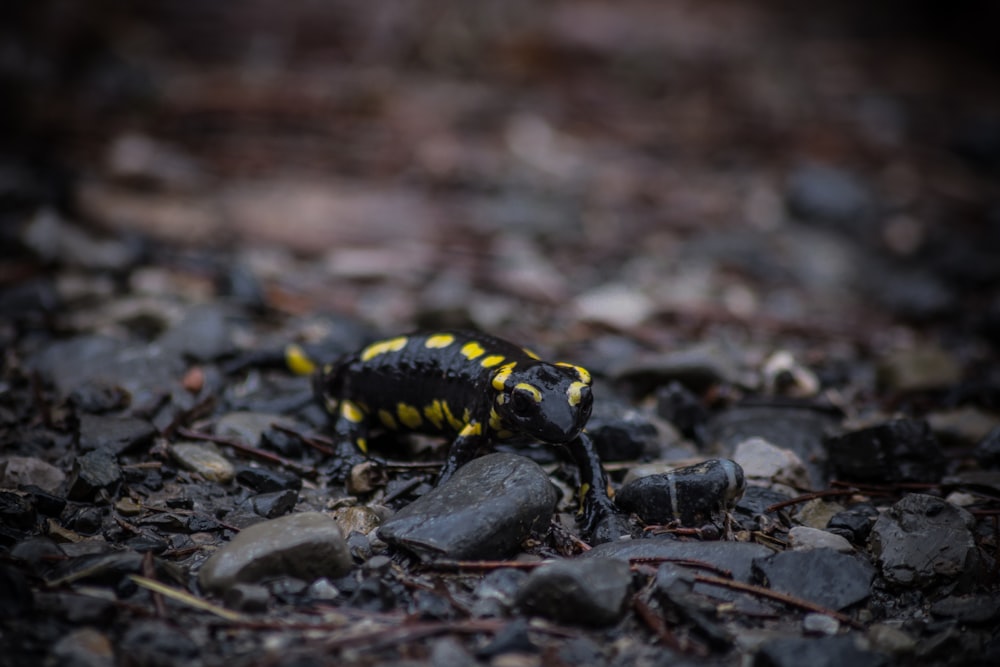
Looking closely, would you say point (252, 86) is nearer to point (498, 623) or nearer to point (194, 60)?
point (194, 60)

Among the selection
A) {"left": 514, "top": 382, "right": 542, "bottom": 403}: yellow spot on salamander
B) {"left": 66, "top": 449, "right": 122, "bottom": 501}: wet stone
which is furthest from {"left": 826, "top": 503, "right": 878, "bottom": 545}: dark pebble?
{"left": 66, "top": 449, "right": 122, "bottom": 501}: wet stone

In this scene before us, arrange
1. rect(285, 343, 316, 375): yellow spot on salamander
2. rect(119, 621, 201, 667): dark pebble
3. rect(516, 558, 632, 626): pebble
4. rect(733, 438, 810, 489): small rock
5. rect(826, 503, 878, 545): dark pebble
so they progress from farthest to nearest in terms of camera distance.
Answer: rect(285, 343, 316, 375): yellow spot on salamander → rect(733, 438, 810, 489): small rock → rect(826, 503, 878, 545): dark pebble → rect(516, 558, 632, 626): pebble → rect(119, 621, 201, 667): dark pebble

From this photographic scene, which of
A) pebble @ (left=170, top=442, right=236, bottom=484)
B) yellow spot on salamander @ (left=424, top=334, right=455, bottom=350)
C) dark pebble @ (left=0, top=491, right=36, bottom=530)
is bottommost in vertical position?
pebble @ (left=170, top=442, right=236, bottom=484)

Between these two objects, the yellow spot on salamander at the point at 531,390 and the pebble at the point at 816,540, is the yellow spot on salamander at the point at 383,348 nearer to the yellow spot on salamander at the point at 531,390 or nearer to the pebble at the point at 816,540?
the yellow spot on salamander at the point at 531,390

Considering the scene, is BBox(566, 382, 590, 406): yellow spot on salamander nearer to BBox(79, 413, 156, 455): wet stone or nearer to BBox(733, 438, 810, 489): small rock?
BBox(733, 438, 810, 489): small rock

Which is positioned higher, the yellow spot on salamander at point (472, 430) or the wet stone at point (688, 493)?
the yellow spot on salamander at point (472, 430)

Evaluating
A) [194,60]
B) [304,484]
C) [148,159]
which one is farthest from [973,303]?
[194,60]

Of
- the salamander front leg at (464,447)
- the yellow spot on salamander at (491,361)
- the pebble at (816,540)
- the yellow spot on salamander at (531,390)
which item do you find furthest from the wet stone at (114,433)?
the pebble at (816,540)
